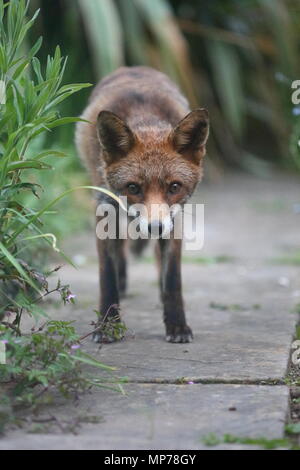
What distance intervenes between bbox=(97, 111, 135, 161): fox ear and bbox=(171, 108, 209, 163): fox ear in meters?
0.23

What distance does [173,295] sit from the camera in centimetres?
383

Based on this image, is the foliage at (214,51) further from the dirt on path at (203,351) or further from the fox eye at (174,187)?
the fox eye at (174,187)

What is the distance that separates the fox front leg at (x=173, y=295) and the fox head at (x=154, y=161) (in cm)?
28

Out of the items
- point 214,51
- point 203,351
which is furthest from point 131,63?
point 203,351

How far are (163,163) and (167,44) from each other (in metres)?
4.02

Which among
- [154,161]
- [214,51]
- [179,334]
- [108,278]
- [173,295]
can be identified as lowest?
[179,334]

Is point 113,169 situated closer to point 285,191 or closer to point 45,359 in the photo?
point 45,359

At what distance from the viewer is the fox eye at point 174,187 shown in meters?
3.71

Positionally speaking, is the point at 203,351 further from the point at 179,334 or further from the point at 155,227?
the point at 155,227

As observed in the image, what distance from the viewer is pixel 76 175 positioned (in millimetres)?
7375

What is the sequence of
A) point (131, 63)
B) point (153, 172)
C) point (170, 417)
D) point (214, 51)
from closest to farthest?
point (170, 417) < point (153, 172) < point (131, 63) < point (214, 51)

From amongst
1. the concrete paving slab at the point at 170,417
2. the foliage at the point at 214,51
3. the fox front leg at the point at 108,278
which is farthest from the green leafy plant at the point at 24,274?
the foliage at the point at 214,51

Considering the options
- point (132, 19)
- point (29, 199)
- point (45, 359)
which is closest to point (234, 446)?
point (45, 359)

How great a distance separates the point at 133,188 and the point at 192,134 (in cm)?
40
